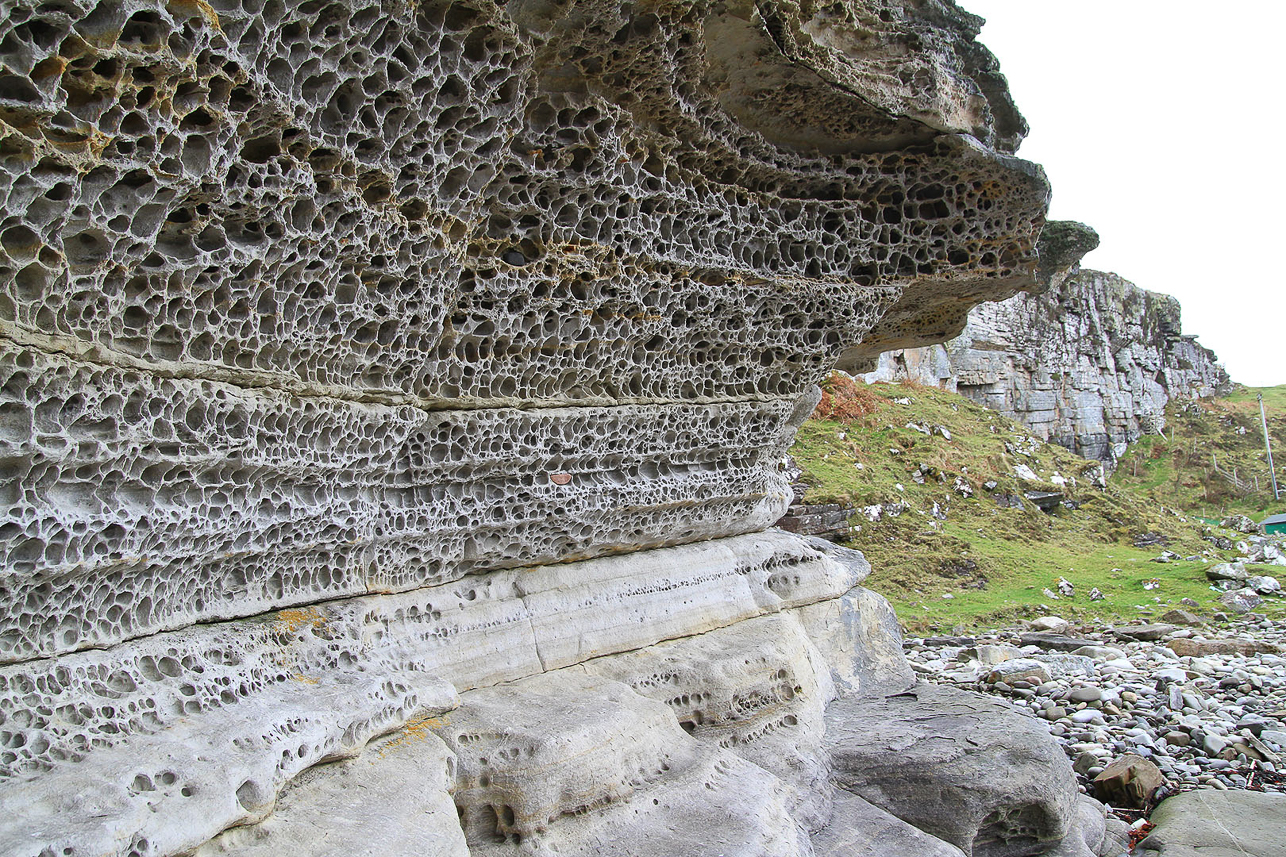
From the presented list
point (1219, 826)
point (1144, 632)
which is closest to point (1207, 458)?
point (1144, 632)

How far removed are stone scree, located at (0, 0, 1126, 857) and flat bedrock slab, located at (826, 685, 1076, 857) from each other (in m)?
0.08

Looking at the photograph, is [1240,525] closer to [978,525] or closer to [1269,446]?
[978,525]

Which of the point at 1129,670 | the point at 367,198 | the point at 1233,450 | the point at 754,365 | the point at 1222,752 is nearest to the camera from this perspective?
the point at 367,198

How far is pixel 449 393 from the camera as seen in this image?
144 inches

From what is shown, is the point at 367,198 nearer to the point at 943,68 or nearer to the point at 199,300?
the point at 199,300

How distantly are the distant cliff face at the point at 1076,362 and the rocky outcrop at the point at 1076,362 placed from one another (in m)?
0.03

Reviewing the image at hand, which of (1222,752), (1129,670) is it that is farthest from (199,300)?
(1129,670)

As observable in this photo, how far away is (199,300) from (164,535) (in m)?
0.75

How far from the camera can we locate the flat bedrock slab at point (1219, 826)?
445 cm

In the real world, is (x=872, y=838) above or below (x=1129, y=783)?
above

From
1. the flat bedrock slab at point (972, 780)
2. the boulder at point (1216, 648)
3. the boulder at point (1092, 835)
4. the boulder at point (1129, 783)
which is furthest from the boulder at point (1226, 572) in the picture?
the flat bedrock slab at point (972, 780)

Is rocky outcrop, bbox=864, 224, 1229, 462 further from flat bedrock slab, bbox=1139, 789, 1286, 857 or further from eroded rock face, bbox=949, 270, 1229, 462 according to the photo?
flat bedrock slab, bbox=1139, 789, 1286, 857

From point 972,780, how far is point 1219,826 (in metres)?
1.74

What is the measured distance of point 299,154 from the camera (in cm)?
259
